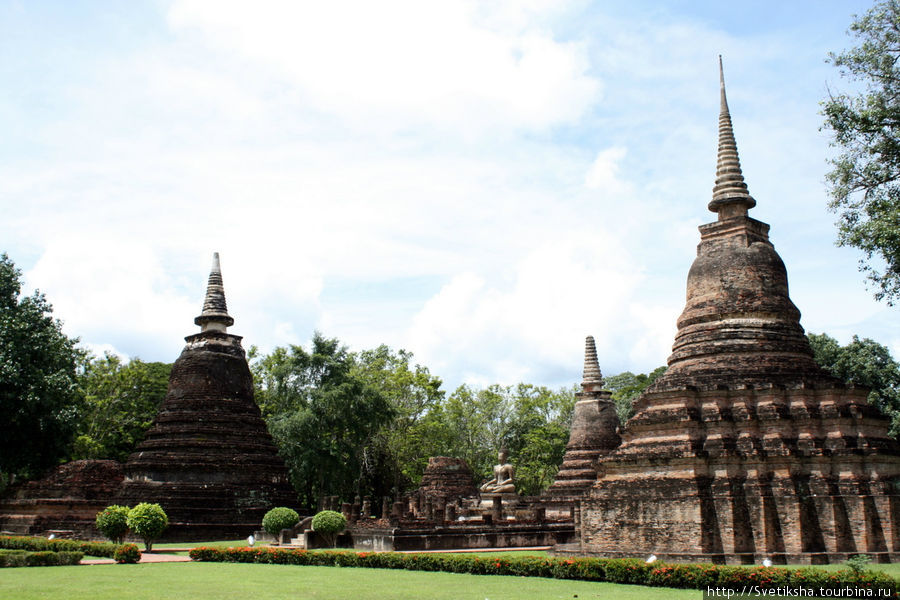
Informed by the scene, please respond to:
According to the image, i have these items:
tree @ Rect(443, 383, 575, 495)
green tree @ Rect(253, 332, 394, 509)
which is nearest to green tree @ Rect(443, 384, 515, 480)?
tree @ Rect(443, 383, 575, 495)

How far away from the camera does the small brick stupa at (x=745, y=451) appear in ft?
63.2

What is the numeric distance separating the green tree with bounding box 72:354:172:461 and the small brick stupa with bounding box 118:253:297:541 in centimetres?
1256

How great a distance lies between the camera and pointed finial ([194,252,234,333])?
37.9m

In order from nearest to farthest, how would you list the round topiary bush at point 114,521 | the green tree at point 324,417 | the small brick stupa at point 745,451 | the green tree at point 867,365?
the small brick stupa at point 745,451
the round topiary bush at point 114,521
the green tree at point 867,365
the green tree at point 324,417

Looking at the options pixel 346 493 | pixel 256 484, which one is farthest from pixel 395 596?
pixel 346 493

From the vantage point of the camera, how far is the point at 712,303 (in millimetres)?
23172

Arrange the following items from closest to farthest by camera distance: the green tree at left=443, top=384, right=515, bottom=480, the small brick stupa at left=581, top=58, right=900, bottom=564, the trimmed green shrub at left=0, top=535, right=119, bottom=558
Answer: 1. the small brick stupa at left=581, top=58, right=900, bottom=564
2. the trimmed green shrub at left=0, top=535, right=119, bottom=558
3. the green tree at left=443, top=384, right=515, bottom=480

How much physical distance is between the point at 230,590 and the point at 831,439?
1495cm

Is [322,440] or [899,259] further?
[322,440]

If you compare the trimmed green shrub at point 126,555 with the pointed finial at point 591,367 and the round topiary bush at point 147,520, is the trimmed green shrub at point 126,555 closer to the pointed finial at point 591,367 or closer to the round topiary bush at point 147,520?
the round topiary bush at point 147,520

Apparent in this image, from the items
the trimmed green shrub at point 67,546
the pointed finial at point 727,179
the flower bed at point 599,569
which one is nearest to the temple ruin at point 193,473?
the trimmed green shrub at point 67,546

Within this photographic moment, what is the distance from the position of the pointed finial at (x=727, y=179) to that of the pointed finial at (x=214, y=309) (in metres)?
23.3

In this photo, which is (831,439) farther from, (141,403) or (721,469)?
(141,403)

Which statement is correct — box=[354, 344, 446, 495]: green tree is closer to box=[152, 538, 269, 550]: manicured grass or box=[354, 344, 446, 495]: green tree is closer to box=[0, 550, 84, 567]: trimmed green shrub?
box=[152, 538, 269, 550]: manicured grass
